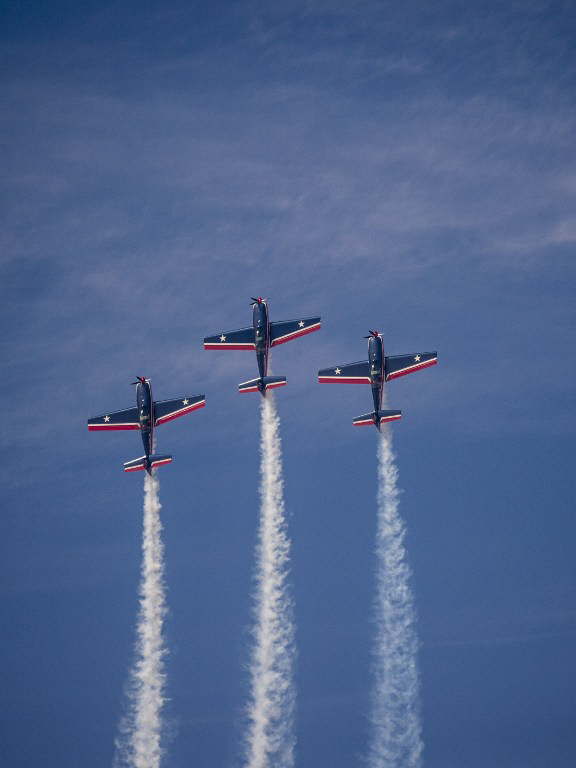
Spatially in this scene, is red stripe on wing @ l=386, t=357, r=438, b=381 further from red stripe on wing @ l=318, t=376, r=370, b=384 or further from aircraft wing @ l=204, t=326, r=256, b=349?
aircraft wing @ l=204, t=326, r=256, b=349

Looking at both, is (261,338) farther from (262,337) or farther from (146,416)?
(146,416)

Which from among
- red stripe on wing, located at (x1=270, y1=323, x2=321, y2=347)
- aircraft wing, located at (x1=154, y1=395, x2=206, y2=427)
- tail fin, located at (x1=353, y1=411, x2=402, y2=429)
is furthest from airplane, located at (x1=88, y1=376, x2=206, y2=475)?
tail fin, located at (x1=353, y1=411, x2=402, y2=429)

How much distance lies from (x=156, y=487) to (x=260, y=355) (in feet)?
51.4

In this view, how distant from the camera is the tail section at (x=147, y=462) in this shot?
152 m

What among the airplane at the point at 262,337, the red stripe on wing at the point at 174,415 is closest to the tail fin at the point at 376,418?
the airplane at the point at 262,337

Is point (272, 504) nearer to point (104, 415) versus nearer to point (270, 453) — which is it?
point (270, 453)

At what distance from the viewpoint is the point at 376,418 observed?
153500mm

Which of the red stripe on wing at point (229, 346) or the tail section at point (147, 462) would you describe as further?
the red stripe on wing at point (229, 346)

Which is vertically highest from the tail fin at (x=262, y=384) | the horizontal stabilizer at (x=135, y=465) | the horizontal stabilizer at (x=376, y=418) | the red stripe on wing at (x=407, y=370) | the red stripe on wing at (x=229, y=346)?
the red stripe on wing at (x=229, y=346)

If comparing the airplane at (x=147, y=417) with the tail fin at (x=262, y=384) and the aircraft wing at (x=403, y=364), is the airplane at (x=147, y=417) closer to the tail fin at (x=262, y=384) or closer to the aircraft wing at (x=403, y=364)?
the tail fin at (x=262, y=384)

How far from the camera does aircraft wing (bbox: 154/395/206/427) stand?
15500 centimetres

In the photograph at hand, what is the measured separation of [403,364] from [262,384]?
1369 centimetres

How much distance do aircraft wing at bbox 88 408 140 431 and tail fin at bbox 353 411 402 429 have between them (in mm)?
20612

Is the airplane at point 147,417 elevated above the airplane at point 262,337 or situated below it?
below
